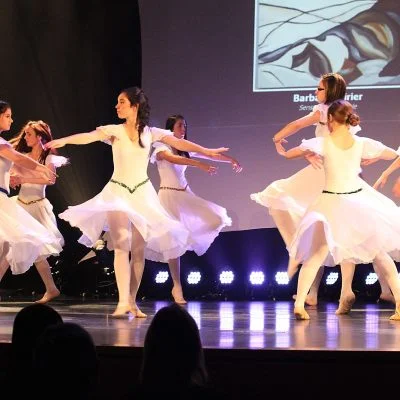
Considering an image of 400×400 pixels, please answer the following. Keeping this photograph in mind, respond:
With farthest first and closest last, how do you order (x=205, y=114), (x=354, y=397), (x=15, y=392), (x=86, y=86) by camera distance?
(x=86, y=86) → (x=205, y=114) → (x=354, y=397) → (x=15, y=392)

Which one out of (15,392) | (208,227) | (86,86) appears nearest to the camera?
(15,392)

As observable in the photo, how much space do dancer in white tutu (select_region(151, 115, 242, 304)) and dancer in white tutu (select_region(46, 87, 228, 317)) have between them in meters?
1.42

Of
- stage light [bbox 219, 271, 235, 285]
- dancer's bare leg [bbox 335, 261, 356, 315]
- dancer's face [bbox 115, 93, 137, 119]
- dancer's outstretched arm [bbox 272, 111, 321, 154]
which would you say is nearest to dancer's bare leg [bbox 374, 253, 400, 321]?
dancer's bare leg [bbox 335, 261, 356, 315]

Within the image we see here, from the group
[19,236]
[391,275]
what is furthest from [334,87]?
[19,236]

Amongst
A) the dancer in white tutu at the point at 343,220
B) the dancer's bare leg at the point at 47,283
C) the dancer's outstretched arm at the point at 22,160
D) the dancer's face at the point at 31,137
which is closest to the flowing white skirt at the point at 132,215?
the dancer's outstretched arm at the point at 22,160

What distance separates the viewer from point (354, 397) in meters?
2.85

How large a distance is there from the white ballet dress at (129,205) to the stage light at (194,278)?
9.26 ft

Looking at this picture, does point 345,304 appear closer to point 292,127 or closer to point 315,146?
point 315,146

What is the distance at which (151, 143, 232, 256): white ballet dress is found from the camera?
7.20 m

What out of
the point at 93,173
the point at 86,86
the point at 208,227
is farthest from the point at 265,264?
the point at 86,86

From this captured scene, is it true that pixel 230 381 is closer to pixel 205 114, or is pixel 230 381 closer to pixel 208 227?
pixel 208 227

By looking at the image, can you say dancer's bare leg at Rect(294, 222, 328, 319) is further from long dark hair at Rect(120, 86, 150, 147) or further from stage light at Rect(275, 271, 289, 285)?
stage light at Rect(275, 271, 289, 285)

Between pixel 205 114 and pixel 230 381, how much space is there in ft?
17.7

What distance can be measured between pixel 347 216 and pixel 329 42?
2.85 meters
